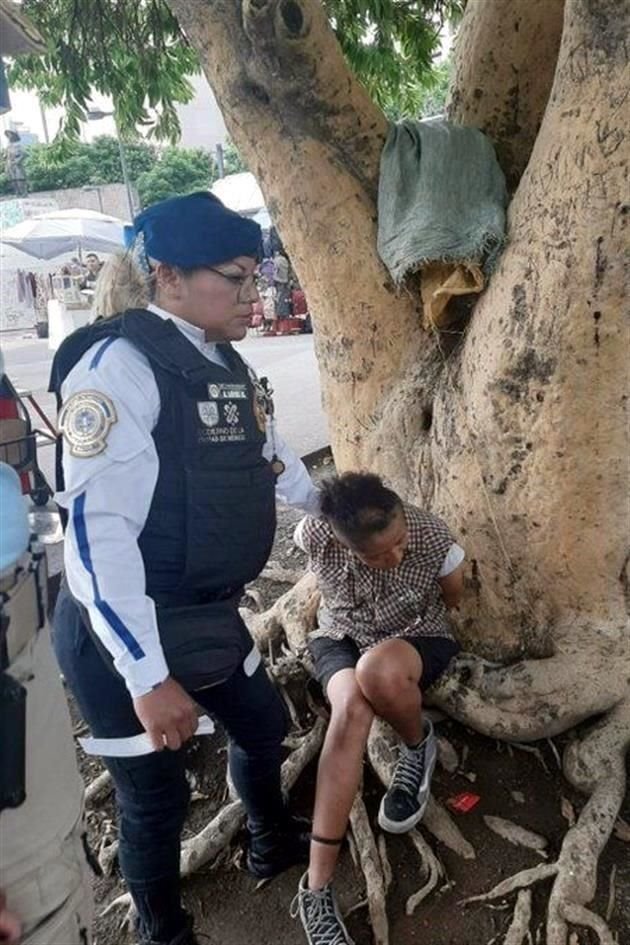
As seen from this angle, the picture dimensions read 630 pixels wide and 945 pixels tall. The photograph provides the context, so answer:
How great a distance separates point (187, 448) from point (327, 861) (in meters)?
1.29

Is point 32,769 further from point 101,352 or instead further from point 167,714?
point 101,352

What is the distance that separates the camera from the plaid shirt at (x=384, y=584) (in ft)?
8.66

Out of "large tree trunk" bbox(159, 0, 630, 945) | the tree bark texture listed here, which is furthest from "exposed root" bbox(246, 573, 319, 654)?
the tree bark texture

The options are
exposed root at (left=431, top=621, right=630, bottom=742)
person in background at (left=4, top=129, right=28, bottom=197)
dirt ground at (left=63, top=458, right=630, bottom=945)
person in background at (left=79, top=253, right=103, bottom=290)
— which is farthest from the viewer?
person in background at (left=4, top=129, right=28, bottom=197)

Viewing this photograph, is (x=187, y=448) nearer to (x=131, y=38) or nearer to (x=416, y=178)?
(x=416, y=178)

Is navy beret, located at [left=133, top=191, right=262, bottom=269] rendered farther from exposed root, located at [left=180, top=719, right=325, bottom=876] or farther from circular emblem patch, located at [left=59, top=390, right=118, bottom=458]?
exposed root, located at [left=180, top=719, right=325, bottom=876]

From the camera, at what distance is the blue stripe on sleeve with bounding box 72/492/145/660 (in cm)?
180

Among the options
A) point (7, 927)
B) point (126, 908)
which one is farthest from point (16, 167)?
point (7, 927)

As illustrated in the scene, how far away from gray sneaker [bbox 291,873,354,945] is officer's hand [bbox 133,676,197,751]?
807 millimetres

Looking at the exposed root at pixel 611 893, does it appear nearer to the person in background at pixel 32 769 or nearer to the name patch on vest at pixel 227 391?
the person in background at pixel 32 769

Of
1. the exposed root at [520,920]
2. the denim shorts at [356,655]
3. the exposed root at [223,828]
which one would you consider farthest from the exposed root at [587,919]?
the exposed root at [223,828]

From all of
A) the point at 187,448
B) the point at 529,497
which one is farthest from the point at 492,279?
the point at 187,448

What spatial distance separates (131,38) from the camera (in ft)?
17.5

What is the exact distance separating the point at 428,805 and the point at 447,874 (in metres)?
0.23
